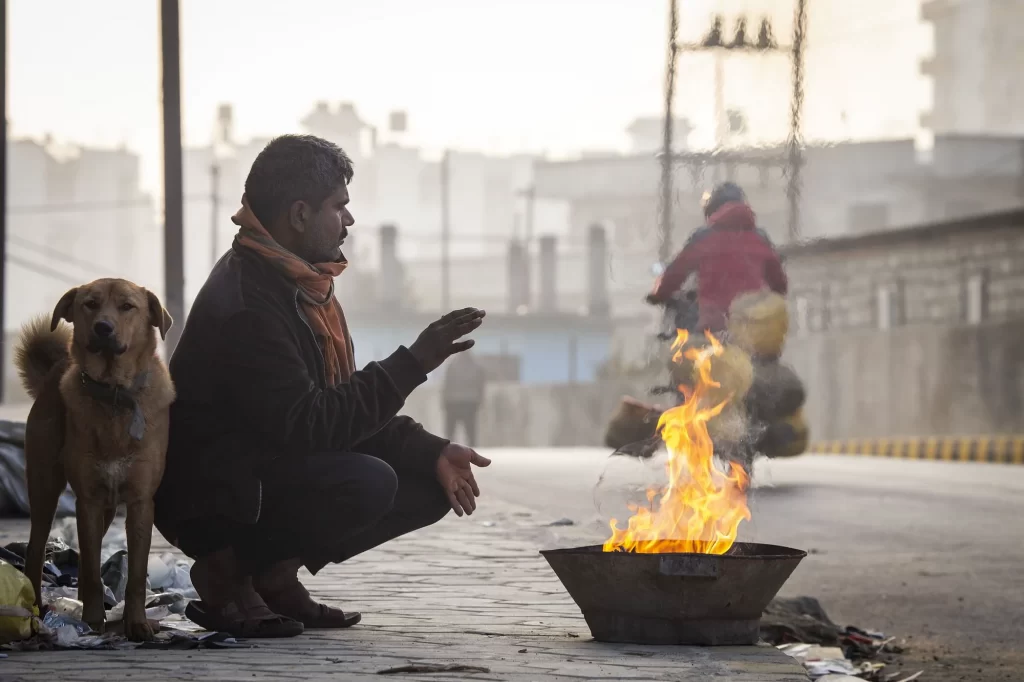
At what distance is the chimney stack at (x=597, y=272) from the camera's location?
61188mm

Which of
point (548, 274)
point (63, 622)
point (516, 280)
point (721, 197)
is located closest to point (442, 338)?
point (63, 622)

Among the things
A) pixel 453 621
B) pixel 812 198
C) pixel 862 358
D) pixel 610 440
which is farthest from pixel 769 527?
pixel 812 198

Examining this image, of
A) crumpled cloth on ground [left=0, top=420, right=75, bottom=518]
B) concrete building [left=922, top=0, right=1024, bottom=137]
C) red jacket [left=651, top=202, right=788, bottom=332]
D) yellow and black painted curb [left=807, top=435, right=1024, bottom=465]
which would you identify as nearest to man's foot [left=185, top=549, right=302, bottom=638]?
crumpled cloth on ground [left=0, top=420, right=75, bottom=518]

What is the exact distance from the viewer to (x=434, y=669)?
171 inches

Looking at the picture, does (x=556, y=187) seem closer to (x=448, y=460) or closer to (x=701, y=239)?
(x=701, y=239)

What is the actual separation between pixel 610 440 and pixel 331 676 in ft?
37.4

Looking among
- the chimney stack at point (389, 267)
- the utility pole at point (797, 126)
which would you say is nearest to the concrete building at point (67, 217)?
the chimney stack at point (389, 267)

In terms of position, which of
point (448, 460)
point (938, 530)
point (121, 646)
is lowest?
point (938, 530)

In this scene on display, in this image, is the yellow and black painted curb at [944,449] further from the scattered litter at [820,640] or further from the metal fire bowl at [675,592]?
the metal fire bowl at [675,592]

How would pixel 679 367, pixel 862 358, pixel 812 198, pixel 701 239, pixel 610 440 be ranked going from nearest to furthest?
1. pixel 679 367
2. pixel 701 239
3. pixel 610 440
4. pixel 862 358
5. pixel 812 198

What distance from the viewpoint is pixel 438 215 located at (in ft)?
306

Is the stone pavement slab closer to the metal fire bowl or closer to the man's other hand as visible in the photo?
the metal fire bowl

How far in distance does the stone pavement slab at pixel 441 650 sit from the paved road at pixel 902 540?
22.2 inches

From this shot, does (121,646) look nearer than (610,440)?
Yes
